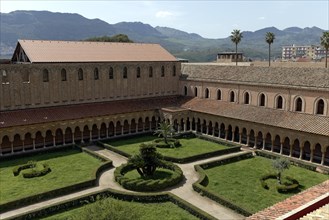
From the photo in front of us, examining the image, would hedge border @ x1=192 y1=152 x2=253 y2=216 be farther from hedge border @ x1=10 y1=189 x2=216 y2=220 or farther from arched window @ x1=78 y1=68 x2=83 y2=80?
arched window @ x1=78 y1=68 x2=83 y2=80

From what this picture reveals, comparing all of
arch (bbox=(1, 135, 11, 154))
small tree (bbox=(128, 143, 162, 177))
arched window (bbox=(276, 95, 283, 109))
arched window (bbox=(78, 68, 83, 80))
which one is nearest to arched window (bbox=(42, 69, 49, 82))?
arched window (bbox=(78, 68, 83, 80))

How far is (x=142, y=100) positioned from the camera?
57.1m

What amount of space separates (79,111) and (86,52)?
10.5m

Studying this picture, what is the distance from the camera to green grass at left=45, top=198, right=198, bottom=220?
56.7ft

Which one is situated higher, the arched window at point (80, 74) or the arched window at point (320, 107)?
the arched window at point (80, 74)

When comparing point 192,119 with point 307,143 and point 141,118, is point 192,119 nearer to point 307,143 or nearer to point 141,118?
point 141,118

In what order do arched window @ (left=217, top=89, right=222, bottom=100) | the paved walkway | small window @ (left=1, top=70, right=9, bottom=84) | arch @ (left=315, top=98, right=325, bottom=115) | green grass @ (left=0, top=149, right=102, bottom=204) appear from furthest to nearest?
1. arched window @ (left=217, top=89, right=222, bottom=100)
2. small window @ (left=1, top=70, right=9, bottom=84)
3. arch @ (left=315, top=98, right=325, bottom=115)
4. green grass @ (left=0, top=149, right=102, bottom=204)
5. the paved walkway

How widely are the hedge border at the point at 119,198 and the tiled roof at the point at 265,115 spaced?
19.2 m

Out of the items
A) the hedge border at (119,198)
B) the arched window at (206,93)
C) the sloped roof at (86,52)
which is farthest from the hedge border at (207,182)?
the sloped roof at (86,52)

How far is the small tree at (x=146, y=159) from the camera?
32.0 meters

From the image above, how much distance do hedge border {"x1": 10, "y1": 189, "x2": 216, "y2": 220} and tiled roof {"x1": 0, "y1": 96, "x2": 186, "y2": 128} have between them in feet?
59.6

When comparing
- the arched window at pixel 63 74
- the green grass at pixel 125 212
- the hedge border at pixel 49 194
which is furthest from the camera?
the arched window at pixel 63 74

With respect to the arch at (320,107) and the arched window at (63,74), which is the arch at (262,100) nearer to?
the arch at (320,107)

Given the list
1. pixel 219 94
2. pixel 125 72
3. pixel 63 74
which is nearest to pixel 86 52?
pixel 63 74
